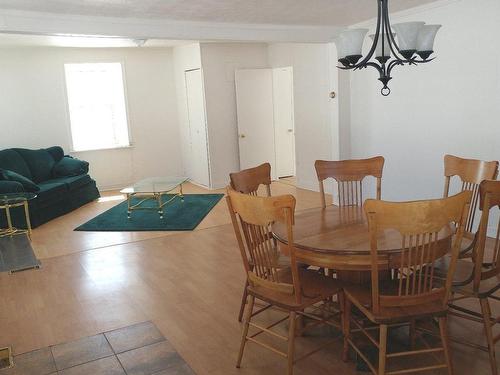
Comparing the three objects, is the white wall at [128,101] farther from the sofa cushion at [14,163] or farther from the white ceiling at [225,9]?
the white ceiling at [225,9]

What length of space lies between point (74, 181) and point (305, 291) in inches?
206

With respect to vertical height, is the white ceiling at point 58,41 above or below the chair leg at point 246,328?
above

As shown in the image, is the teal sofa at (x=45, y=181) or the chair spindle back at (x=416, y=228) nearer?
the chair spindle back at (x=416, y=228)

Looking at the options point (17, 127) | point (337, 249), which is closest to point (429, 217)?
point (337, 249)

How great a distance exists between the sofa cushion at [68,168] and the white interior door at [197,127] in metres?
1.92

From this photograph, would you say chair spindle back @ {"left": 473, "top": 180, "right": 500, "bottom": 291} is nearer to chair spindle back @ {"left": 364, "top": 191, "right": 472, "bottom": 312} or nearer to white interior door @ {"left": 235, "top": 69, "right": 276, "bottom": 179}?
chair spindle back @ {"left": 364, "top": 191, "right": 472, "bottom": 312}

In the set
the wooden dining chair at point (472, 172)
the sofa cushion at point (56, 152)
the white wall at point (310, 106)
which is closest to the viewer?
the wooden dining chair at point (472, 172)

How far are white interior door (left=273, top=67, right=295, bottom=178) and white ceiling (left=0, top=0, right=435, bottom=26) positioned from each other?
9.00 feet

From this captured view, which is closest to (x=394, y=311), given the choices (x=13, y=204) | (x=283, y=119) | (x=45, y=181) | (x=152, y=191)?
(x=152, y=191)

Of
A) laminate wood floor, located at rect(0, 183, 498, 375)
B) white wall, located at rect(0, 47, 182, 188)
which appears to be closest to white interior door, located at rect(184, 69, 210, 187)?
white wall, located at rect(0, 47, 182, 188)

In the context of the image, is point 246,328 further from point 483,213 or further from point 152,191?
point 152,191

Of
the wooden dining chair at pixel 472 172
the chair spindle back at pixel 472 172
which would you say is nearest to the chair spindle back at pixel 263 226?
the wooden dining chair at pixel 472 172

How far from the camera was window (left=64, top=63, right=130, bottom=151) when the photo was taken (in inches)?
307

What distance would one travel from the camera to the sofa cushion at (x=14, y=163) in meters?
6.44
